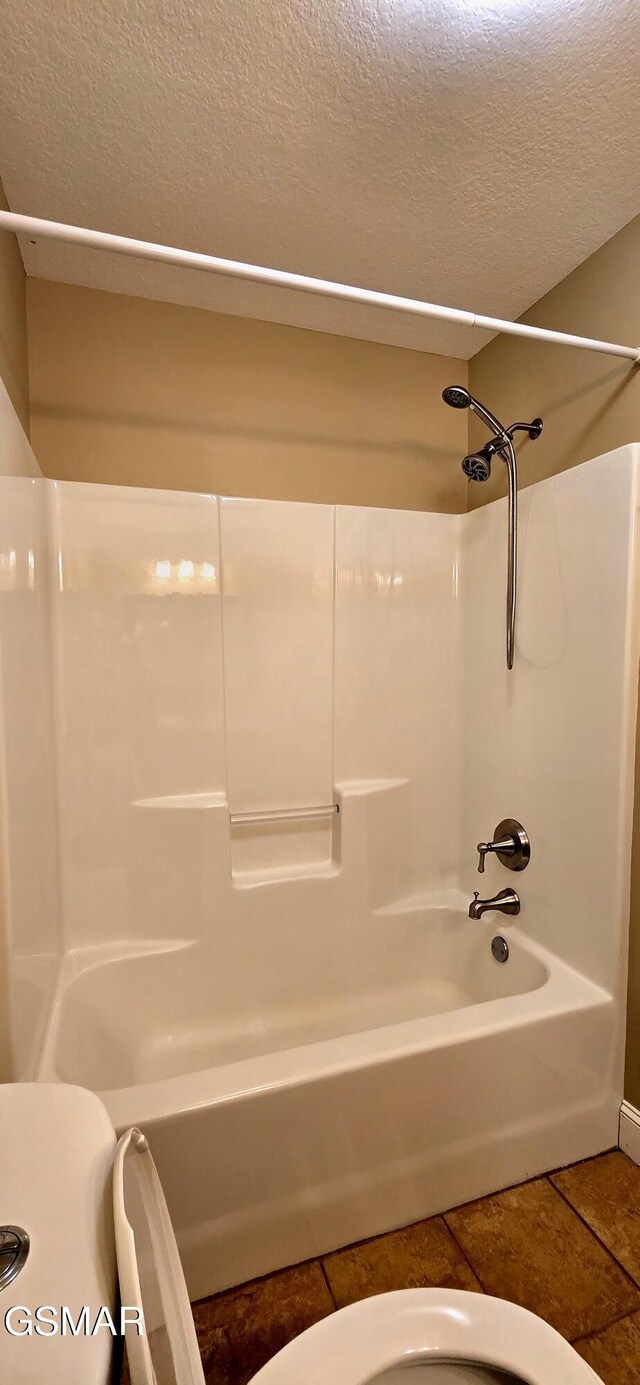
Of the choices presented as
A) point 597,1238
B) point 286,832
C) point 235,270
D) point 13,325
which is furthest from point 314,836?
point 13,325

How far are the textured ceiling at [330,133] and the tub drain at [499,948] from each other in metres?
1.97

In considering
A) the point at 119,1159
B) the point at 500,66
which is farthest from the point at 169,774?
the point at 500,66

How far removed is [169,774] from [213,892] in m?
0.39

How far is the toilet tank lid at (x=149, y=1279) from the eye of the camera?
A: 0.47 metres

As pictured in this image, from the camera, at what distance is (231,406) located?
1905 mm

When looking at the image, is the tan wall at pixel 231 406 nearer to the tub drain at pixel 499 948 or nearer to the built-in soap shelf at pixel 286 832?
the built-in soap shelf at pixel 286 832

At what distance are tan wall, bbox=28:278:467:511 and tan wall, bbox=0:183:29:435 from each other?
0.25ft

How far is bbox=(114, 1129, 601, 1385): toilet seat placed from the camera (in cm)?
58

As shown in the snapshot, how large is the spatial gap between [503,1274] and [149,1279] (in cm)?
100

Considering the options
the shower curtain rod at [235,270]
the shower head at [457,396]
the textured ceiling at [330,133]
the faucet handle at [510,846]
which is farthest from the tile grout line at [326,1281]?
the textured ceiling at [330,133]

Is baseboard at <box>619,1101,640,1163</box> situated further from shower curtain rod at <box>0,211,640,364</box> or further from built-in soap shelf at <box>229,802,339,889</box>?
shower curtain rod at <box>0,211,640,364</box>

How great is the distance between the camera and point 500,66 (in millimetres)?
1120

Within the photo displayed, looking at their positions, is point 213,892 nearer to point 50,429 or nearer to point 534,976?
point 534,976

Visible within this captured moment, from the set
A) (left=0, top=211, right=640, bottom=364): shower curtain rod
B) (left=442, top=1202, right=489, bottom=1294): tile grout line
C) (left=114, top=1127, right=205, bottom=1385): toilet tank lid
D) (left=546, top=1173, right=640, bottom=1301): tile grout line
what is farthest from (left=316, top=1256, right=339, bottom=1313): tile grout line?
(left=0, top=211, right=640, bottom=364): shower curtain rod
